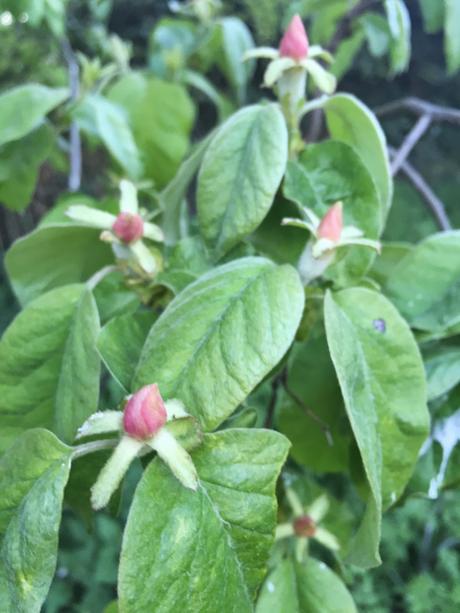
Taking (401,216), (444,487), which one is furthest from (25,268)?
(401,216)

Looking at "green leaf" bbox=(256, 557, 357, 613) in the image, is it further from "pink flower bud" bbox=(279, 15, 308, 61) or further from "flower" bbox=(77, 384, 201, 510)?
"pink flower bud" bbox=(279, 15, 308, 61)

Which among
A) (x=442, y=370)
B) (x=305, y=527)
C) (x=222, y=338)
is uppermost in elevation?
(x=222, y=338)

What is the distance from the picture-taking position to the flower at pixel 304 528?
456 mm

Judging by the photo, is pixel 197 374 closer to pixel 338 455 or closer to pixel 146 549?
pixel 146 549

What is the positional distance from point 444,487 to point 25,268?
0.30 metres

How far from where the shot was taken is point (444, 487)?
427 millimetres

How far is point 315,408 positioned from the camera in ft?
1.53

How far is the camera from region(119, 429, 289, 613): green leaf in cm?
27

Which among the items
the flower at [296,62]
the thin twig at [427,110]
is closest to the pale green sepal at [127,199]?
the flower at [296,62]

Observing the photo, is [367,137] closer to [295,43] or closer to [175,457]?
[295,43]

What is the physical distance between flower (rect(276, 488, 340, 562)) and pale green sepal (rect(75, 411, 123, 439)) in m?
0.19

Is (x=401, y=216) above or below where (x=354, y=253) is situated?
below

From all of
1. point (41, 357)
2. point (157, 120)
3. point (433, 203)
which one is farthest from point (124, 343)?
point (157, 120)

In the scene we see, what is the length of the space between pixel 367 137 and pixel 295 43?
0.23 feet
